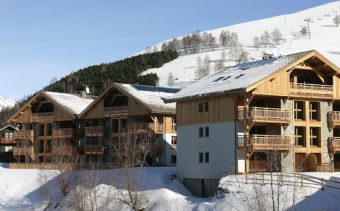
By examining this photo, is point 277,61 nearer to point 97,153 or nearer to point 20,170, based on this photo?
point 97,153

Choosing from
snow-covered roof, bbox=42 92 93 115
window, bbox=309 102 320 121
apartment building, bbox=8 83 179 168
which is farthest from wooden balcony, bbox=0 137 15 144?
window, bbox=309 102 320 121

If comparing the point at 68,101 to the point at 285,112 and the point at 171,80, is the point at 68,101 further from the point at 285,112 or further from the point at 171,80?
the point at 171,80

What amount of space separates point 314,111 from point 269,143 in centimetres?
792

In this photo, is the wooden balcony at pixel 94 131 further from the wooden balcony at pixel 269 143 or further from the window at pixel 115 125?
the wooden balcony at pixel 269 143

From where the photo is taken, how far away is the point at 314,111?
2346 inches

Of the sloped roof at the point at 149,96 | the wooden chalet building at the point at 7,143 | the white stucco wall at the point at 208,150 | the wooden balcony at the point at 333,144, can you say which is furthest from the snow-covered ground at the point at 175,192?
the wooden chalet building at the point at 7,143

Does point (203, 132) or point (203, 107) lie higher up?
point (203, 107)

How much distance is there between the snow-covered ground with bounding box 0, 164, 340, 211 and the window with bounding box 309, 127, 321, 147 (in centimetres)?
452

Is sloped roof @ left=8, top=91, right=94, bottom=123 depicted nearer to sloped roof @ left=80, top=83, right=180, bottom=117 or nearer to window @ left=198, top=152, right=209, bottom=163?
sloped roof @ left=80, top=83, right=180, bottom=117

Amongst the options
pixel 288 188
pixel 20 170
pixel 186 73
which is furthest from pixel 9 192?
pixel 186 73

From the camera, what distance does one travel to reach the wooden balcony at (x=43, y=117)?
276 ft

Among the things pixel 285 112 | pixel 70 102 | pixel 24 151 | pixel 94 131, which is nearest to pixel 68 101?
pixel 70 102

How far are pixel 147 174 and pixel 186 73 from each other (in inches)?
3922

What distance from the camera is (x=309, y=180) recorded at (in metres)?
49.0
